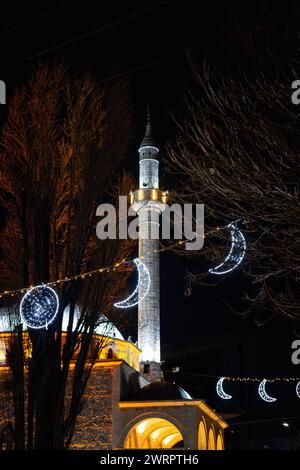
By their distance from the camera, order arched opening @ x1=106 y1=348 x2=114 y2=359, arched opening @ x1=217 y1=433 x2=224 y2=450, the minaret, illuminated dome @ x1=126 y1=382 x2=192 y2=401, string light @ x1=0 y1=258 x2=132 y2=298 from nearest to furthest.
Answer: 1. string light @ x1=0 y1=258 x2=132 y2=298
2. illuminated dome @ x1=126 y1=382 x2=192 y2=401
3. arched opening @ x1=106 y1=348 x2=114 y2=359
4. the minaret
5. arched opening @ x1=217 y1=433 x2=224 y2=450

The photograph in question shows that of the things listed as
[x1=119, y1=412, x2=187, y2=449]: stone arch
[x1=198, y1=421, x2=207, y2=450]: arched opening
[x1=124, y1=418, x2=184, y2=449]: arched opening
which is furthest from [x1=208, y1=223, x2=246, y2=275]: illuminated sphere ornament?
[x1=198, y1=421, x2=207, y2=450]: arched opening

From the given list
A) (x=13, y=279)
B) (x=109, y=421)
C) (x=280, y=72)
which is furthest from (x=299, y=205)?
(x=109, y=421)

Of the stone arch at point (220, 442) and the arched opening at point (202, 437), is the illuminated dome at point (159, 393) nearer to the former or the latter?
the arched opening at point (202, 437)

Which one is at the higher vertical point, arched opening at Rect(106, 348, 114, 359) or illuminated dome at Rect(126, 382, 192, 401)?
arched opening at Rect(106, 348, 114, 359)

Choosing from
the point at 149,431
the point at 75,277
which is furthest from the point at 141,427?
the point at 75,277

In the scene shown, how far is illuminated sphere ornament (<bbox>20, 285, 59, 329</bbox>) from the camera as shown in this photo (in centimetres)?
1270

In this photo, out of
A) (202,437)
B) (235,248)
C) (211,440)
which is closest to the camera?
(235,248)

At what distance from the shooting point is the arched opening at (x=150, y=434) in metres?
23.1

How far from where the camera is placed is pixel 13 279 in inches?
584

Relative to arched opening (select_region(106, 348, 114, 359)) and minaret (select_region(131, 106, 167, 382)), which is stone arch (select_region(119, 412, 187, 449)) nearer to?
minaret (select_region(131, 106, 167, 382))

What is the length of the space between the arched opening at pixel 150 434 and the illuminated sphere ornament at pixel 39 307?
9392mm

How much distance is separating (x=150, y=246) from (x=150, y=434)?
24.7 feet

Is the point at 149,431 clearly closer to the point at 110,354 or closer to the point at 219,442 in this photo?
the point at 110,354

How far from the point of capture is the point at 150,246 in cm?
2814
